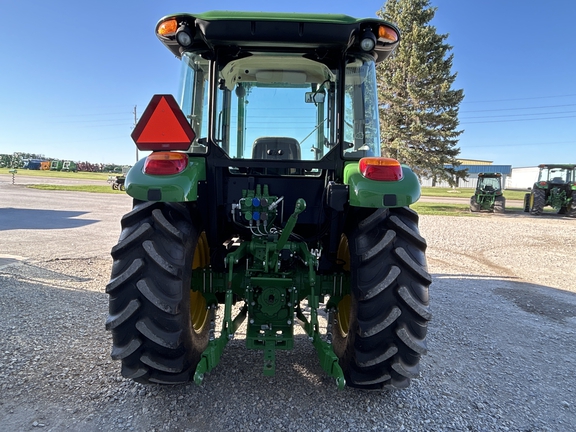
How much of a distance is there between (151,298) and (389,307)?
1.42 metres

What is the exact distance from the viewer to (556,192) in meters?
18.2

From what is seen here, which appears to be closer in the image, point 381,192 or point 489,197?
point 381,192

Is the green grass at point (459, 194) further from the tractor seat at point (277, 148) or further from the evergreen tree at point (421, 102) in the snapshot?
the tractor seat at point (277, 148)

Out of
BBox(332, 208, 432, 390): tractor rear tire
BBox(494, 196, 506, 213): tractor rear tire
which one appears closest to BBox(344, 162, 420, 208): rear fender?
BBox(332, 208, 432, 390): tractor rear tire

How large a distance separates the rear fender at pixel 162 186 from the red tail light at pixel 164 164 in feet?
0.09

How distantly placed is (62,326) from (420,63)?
21180mm

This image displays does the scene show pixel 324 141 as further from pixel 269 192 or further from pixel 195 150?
pixel 195 150

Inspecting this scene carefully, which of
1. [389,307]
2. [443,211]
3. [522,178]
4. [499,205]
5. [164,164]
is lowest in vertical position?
[443,211]

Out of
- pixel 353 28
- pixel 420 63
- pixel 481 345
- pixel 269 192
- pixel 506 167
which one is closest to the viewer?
pixel 353 28

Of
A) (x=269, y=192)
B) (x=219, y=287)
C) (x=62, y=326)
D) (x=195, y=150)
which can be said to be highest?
(x=195, y=150)

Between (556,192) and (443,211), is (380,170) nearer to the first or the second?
(443,211)

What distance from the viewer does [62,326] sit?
365 cm

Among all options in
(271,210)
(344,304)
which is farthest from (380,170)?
(344,304)

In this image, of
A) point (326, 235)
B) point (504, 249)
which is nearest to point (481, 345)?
point (326, 235)
